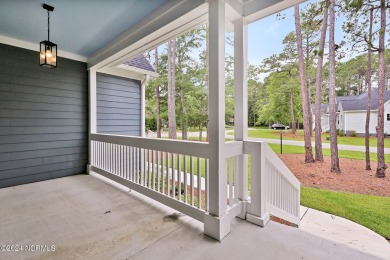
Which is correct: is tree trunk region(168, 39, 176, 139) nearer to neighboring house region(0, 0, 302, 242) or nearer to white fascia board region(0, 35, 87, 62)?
neighboring house region(0, 0, 302, 242)

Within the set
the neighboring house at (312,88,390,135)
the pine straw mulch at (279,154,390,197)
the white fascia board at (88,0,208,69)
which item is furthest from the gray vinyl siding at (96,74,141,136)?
the neighboring house at (312,88,390,135)

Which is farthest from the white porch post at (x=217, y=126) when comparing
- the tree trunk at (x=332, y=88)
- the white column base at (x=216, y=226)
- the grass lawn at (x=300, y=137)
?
the tree trunk at (x=332, y=88)

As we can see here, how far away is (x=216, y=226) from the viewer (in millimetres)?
1824

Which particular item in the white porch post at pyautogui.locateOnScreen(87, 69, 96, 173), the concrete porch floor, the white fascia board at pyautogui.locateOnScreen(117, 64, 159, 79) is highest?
the white fascia board at pyautogui.locateOnScreen(117, 64, 159, 79)

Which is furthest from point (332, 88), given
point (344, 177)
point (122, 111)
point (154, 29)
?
point (122, 111)

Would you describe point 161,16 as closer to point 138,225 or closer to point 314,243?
point 138,225

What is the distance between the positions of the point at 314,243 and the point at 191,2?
9.04ft

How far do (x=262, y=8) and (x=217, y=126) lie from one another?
1.34 metres

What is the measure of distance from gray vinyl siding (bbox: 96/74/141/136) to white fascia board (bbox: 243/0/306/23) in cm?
376

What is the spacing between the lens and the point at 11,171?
3.36 m

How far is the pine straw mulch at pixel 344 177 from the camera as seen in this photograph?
14.1ft

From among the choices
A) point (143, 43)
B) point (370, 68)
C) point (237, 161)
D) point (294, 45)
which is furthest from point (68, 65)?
point (370, 68)

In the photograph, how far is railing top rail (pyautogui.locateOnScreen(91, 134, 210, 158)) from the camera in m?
2.02

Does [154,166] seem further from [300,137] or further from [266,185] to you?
[300,137]
